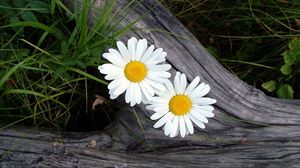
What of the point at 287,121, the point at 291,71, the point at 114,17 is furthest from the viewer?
the point at 291,71

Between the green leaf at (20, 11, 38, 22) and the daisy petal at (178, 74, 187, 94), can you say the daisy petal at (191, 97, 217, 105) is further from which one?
the green leaf at (20, 11, 38, 22)

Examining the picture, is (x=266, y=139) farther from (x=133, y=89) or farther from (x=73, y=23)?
(x=73, y=23)

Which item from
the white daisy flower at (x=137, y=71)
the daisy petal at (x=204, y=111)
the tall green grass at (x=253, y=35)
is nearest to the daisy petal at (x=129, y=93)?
the white daisy flower at (x=137, y=71)

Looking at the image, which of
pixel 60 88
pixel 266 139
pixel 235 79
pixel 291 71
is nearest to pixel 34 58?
pixel 60 88

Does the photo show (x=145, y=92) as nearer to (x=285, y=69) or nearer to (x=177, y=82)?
(x=177, y=82)

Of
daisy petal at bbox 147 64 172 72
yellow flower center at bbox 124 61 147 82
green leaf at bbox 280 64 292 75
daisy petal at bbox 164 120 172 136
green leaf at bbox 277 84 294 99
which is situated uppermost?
green leaf at bbox 280 64 292 75

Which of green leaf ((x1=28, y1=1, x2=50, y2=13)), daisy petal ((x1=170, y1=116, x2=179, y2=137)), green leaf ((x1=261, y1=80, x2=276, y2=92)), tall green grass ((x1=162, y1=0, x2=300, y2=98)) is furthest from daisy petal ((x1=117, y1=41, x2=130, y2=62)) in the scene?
green leaf ((x1=261, y1=80, x2=276, y2=92))
